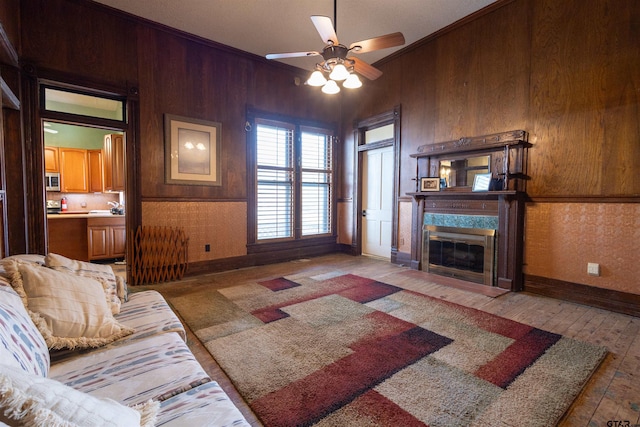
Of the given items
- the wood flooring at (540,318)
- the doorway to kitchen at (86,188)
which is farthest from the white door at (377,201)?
the doorway to kitchen at (86,188)

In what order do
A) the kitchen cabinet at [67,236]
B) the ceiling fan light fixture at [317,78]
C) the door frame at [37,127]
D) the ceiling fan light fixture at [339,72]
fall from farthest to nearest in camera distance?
the kitchen cabinet at [67,236]
the door frame at [37,127]
the ceiling fan light fixture at [317,78]
the ceiling fan light fixture at [339,72]

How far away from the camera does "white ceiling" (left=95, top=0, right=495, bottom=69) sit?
12.2ft

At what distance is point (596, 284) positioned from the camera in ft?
10.5

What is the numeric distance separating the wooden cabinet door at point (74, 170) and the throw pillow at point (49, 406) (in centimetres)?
681

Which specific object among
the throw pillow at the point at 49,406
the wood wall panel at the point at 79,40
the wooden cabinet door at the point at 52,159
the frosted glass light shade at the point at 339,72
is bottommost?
the throw pillow at the point at 49,406

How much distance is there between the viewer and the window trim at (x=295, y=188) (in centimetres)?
505

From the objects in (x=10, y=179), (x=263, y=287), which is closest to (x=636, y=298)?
(x=263, y=287)

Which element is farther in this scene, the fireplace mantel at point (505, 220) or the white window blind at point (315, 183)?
the white window blind at point (315, 183)

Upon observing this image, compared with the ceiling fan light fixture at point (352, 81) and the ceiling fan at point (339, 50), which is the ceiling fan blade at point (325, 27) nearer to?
the ceiling fan at point (339, 50)

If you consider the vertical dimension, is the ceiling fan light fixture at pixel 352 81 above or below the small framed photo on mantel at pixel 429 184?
above

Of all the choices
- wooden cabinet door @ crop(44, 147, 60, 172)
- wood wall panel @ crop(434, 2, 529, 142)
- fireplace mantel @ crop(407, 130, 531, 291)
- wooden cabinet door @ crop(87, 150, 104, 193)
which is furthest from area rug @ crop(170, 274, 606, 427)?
wooden cabinet door @ crop(44, 147, 60, 172)

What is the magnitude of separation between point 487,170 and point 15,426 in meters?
4.59

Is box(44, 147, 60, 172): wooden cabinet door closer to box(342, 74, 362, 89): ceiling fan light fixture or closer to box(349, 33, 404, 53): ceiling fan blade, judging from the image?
box(342, 74, 362, 89): ceiling fan light fixture

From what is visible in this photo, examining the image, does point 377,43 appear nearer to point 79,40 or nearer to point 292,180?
point 292,180
